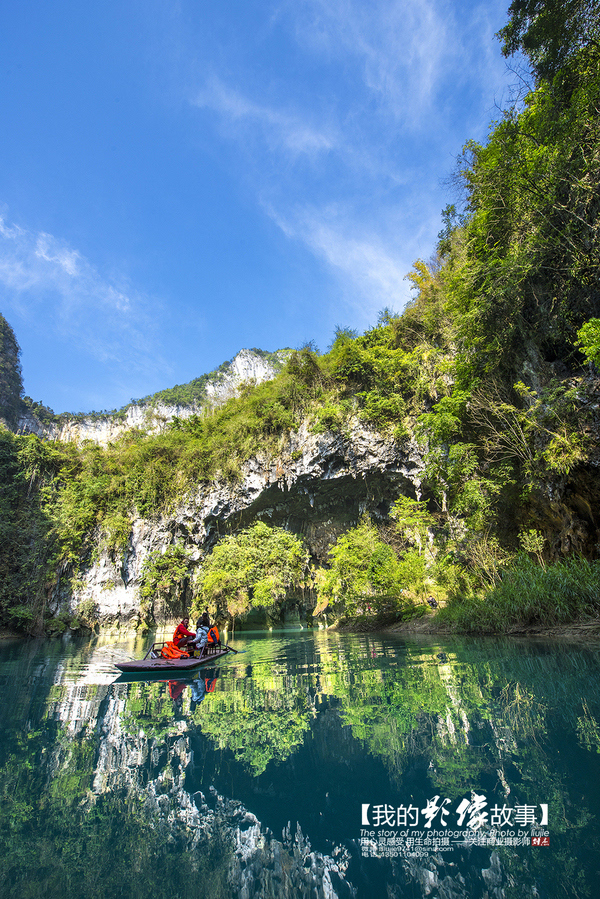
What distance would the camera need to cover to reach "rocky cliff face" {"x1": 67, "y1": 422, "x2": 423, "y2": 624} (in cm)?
1800

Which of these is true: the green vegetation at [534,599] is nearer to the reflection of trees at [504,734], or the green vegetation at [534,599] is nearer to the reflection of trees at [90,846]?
the reflection of trees at [504,734]

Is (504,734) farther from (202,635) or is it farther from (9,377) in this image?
(9,377)

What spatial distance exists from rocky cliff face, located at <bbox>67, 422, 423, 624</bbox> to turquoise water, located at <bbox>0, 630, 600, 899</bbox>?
14015 mm

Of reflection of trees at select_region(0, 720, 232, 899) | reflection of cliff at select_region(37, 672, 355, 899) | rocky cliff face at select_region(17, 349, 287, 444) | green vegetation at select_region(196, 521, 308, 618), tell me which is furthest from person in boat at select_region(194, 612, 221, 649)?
rocky cliff face at select_region(17, 349, 287, 444)

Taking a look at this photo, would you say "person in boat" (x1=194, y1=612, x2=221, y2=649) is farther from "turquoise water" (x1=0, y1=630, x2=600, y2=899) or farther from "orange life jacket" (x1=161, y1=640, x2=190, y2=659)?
"turquoise water" (x1=0, y1=630, x2=600, y2=899)

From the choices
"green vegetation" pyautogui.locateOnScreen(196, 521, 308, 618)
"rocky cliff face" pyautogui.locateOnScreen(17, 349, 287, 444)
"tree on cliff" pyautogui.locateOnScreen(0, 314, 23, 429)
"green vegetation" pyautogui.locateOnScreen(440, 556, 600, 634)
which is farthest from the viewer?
→ "rocky cliff face" pyautogui.locateOnScreen(17, 349, 287, 444)

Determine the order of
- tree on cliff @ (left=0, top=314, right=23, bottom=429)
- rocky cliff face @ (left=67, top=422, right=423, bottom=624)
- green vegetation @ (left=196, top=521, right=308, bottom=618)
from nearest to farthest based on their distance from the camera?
rocky cliff face @ (left=67, top=422, right=423, bottom=624), green vegetation @ (left=196, top=521, right=308, bottom=618), tree on cliff @ (left=0, top=314, right=23, bottom=429)

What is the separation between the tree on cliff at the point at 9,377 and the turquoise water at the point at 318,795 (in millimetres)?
37686

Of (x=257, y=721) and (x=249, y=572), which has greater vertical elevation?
(x=249, y=572)

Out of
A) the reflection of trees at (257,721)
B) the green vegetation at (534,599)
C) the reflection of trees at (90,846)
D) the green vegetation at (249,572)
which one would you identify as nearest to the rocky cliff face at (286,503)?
the green vegetation at (249,572)

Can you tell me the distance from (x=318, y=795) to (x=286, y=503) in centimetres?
1878

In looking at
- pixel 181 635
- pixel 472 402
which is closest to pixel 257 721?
pixel 181 635

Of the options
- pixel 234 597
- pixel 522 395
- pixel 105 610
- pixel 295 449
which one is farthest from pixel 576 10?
pixel 105 610

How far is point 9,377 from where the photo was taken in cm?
3512
